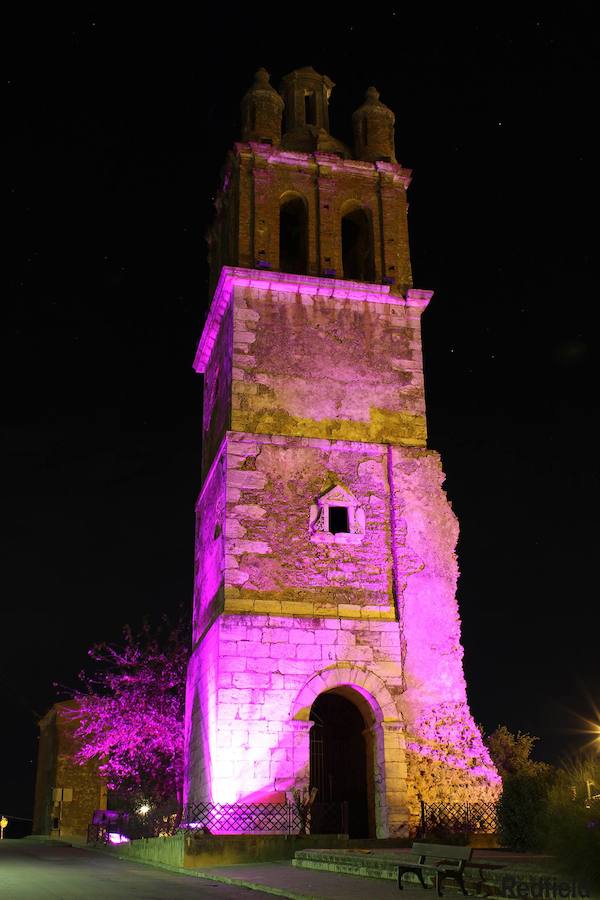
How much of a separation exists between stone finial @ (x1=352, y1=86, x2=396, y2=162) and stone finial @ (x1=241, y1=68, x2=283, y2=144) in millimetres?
1953

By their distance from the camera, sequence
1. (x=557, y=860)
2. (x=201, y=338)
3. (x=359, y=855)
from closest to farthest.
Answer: (x=557, y=860) → (x=359, y=855) → (x=201, y=338)

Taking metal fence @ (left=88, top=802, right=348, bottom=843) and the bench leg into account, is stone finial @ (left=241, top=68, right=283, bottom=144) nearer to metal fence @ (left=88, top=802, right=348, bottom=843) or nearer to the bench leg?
metal fence @ (left=88, top=802, right=348, bottom=843)

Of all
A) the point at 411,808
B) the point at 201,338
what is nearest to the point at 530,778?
the point at 411,808

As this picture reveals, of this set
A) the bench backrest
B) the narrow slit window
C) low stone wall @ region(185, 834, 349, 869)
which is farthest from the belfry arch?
the bench backrest

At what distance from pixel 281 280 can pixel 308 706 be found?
28.3 feet

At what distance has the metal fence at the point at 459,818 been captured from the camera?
1512 centimetres

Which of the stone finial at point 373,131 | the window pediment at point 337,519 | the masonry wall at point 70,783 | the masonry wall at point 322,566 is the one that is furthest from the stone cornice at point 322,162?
the masonry wall at point 70,783

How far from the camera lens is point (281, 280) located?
18734 mm

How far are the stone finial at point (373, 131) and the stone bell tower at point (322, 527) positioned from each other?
41 centimetres

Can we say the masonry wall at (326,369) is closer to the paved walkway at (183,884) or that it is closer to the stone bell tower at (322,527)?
the stone bell tower at (322,527)

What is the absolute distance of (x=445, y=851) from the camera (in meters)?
9.32

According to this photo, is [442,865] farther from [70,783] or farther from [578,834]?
[70,783]

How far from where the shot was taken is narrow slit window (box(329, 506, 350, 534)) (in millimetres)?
17219

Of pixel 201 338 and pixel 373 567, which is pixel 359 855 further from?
pixel 201 338
